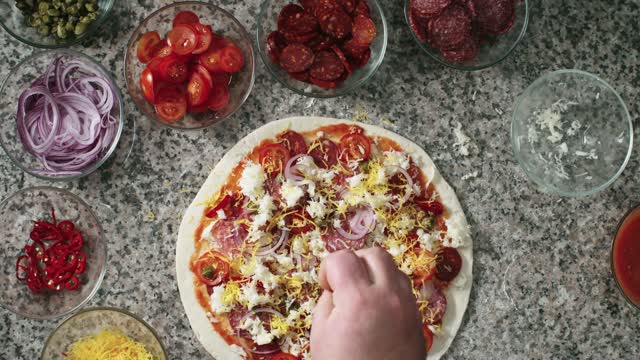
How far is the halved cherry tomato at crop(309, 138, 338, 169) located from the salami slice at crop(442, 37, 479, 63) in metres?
0.66

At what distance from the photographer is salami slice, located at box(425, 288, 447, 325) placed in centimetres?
300

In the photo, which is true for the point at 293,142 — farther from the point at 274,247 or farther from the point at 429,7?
the point at 429,7

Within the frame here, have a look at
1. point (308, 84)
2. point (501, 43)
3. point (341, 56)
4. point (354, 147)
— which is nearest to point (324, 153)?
point (354, 147)

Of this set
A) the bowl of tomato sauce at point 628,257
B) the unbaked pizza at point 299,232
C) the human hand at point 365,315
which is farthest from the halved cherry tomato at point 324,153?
the bowl of tomato sauce at point 628,257

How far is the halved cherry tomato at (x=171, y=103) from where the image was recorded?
116 inches

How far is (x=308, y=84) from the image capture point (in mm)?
3006

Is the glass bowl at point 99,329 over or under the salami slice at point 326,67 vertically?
under

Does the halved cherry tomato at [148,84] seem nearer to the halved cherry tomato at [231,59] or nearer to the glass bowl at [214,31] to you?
the glass bowl at [214,31]

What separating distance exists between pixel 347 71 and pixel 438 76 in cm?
47

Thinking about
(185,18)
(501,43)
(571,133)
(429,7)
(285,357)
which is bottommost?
(285,357)

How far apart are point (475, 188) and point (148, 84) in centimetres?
157

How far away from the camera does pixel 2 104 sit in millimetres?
2973

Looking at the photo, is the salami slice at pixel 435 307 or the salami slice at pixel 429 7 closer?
the salami slice at pixel 429 7

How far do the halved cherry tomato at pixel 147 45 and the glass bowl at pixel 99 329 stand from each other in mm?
1104
